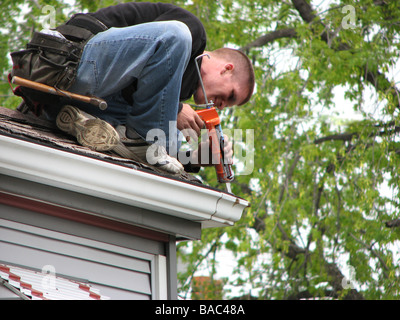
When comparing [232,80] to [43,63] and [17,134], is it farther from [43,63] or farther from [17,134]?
[17,134]

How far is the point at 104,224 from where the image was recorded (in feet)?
11.4

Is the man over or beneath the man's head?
beneath

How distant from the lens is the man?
356 centimetres

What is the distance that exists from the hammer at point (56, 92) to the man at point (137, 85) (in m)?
0.07

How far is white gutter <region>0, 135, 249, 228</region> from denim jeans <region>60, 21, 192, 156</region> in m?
0.45


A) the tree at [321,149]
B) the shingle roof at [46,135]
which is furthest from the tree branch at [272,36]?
the shingle roof at [46,135]

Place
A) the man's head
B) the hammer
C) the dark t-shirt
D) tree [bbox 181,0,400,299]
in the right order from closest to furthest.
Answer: the hammer < the dark t-shirt < the man's head < tree [bbox 181,0,400,299]

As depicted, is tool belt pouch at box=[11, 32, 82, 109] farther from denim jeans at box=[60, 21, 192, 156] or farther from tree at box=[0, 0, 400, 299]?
tree at box=[0, 0, 400, 299]

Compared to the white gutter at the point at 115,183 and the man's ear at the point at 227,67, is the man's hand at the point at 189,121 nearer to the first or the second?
the man's ear at the point at 227,67

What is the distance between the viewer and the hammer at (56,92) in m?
3.40

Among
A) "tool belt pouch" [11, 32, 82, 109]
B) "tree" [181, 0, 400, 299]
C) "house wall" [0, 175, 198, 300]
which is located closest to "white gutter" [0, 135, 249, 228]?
"house wall" [0, 175, 198, 300]

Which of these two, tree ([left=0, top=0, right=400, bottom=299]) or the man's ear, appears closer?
the man's ear

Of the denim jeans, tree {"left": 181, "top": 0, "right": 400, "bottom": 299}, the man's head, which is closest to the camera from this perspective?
the denim jeans
